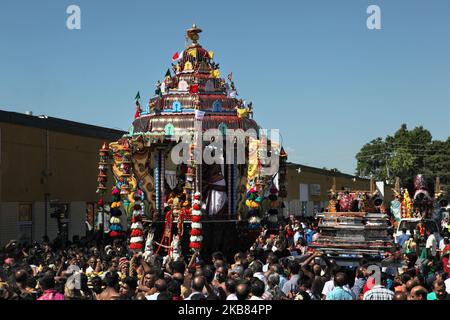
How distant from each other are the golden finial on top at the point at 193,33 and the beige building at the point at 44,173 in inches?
293

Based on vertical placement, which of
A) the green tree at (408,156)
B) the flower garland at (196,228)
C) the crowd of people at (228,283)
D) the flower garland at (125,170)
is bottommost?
the crowd of people at (228,283)

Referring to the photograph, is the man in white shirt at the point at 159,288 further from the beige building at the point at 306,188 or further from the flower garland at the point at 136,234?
the beige building at the point at 306,188

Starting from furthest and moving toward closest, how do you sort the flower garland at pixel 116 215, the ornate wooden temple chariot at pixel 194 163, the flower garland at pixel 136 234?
1. the ornate wooden temple chariot at pixel 194 163
2. the flower garland at pixel 116 215
3. the flower garland at pixel 136 234

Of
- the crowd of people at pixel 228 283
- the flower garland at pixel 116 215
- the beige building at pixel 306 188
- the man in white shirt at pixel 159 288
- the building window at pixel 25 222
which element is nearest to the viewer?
the man in white shirt at pixel 159 288

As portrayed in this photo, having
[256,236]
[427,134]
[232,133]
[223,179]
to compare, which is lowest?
[256,236]

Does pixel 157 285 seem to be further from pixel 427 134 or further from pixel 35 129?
pixel 427 134

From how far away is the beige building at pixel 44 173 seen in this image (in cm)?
2312

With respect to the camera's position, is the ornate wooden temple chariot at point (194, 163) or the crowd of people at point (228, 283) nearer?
the crowd of people at point (228, 283)

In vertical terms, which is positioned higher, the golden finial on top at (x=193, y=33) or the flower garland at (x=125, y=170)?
the golden finial on top at (x=193, y=33)

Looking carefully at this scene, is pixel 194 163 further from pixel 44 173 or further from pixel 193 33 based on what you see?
pixel 44 173

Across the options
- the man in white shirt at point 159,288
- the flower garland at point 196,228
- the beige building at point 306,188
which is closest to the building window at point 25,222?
the flower garland at point 196,228

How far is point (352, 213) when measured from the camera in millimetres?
17750

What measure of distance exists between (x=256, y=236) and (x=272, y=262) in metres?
9.51
